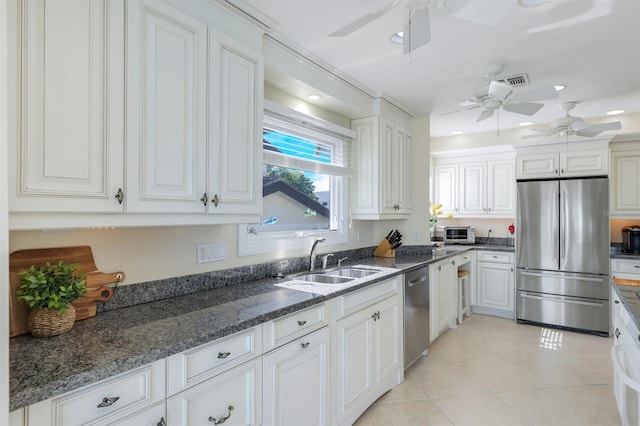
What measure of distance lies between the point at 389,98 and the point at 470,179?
2.32 m

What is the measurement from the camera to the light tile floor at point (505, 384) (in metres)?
2.46

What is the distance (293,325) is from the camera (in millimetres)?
1811

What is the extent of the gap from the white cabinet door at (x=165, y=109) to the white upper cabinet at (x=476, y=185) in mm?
4339

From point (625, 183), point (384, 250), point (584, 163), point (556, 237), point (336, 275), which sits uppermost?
point (584, 163)

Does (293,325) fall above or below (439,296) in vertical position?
above

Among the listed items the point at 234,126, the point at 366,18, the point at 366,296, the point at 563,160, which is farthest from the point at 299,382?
the point at 563,160

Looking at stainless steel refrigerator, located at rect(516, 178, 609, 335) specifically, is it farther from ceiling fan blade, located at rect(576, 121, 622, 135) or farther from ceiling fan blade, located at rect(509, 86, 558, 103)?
ceiling fan blade, located at rect(509, 86, 558, 103)

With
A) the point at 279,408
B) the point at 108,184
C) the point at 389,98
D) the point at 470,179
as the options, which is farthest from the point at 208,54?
the point at 470,179

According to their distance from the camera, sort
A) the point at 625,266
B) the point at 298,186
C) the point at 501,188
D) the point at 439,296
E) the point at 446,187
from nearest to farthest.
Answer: the point at 298,186 < the point at 439,296 < the point at 625,266 < the point at 501,188 < the point at 446,187

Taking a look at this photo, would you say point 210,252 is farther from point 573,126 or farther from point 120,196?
point 573,126

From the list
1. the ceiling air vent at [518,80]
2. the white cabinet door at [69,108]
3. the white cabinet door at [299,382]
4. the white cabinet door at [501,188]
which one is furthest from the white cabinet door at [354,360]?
the white cabinet door at [501,188]

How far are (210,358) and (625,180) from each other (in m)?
4.88

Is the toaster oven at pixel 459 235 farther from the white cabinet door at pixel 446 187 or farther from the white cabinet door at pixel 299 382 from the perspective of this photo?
the white cabinet door at pixel 299 382

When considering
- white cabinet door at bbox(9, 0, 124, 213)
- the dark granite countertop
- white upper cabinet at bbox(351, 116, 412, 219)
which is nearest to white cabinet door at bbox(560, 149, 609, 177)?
white upper cabinet at bbox(351, 116, 412, 219)
